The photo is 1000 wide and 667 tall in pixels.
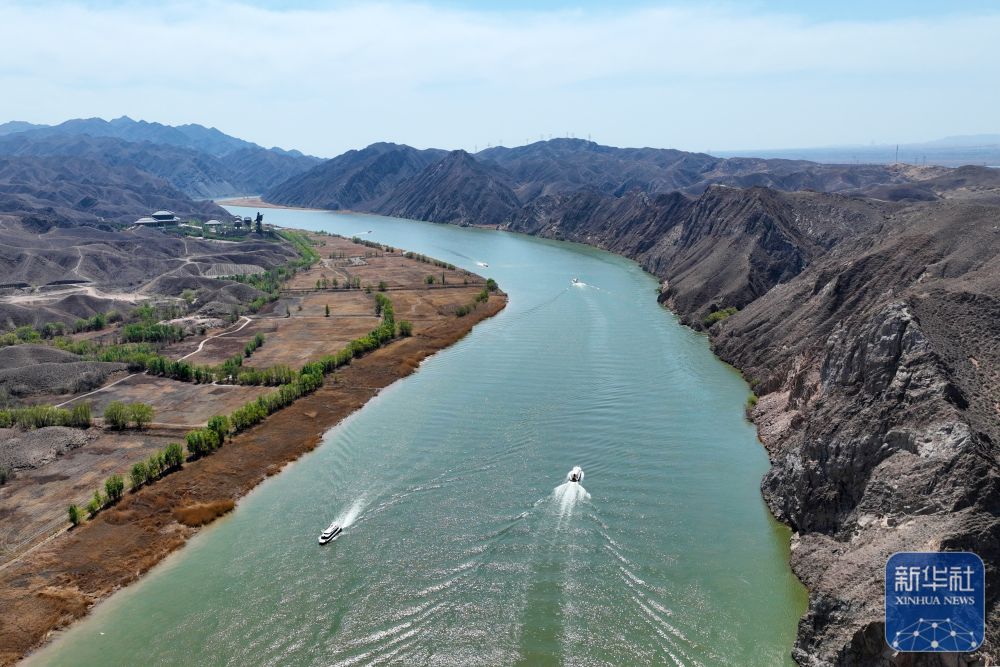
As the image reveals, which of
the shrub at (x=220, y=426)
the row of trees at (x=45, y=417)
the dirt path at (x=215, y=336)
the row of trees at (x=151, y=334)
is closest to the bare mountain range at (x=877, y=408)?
the shrub at (x=220, y=426)

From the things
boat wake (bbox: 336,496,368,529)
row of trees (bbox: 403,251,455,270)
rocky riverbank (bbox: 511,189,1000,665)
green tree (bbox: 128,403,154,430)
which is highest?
row of trees (bbox: 403,251,455,270)

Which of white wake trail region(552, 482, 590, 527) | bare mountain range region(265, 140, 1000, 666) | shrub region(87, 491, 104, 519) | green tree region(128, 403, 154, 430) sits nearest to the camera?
bare mountain range region(265, 140, 1000, 666)

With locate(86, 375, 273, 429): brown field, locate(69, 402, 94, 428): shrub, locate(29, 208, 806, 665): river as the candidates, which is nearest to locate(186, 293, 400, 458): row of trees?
locate(86, 375, 273, 429): brown field

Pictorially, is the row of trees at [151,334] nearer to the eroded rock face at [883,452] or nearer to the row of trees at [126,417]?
the row of trees at [126,417]

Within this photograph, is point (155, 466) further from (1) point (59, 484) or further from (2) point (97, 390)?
(2) point (97, 390)

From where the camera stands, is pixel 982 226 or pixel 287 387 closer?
pixel 982 226

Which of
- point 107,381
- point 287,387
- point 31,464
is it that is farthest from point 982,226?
point 107,381

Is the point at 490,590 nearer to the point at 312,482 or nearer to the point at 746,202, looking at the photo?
the point at 312,482

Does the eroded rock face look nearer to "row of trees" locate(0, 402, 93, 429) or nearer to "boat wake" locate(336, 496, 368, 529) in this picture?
"boat wake" locate(336, 496, 368, 529)
